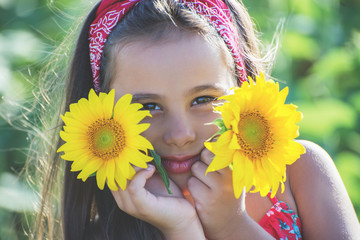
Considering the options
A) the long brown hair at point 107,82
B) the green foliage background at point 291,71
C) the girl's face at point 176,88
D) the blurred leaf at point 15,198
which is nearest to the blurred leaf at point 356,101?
the green foliage background at point 291,71

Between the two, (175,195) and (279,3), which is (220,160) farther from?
(279,3)

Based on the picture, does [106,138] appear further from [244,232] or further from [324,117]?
[324,117]

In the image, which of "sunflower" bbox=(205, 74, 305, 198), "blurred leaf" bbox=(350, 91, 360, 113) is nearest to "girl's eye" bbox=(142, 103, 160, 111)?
"sunflower" bbox=(205, 74, 305, 198)

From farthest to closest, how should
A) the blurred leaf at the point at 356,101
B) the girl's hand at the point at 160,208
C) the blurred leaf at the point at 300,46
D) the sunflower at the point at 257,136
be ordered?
1. the blurred leaf at the point at 300,46
2. the blurred leaf at the point at 356,101
3. the girl's hand at the point at 160,208
4. the sunflower at the point at 257,136

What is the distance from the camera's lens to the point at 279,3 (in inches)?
149

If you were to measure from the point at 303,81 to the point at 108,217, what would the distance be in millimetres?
2093

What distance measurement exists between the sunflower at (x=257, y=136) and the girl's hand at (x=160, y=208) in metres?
0.29

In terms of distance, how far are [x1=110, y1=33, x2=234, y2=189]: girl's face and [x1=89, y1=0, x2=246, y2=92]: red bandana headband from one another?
14 centimetres

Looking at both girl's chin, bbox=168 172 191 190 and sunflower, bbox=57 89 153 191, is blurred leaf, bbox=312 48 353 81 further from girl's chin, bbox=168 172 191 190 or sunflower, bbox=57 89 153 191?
sunflower, bbox=57 89 153 191

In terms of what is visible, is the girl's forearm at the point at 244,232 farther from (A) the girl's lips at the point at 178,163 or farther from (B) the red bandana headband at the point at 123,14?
(B) the red bandana headband at the point at 123,14

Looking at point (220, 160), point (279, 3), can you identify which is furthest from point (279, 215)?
point (279, 3)

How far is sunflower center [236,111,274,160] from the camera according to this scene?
148 cm

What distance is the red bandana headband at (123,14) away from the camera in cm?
191

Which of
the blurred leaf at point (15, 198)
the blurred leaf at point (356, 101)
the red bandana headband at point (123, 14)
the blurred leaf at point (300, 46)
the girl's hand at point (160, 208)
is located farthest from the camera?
the blurred leaf at point (300, 46)
